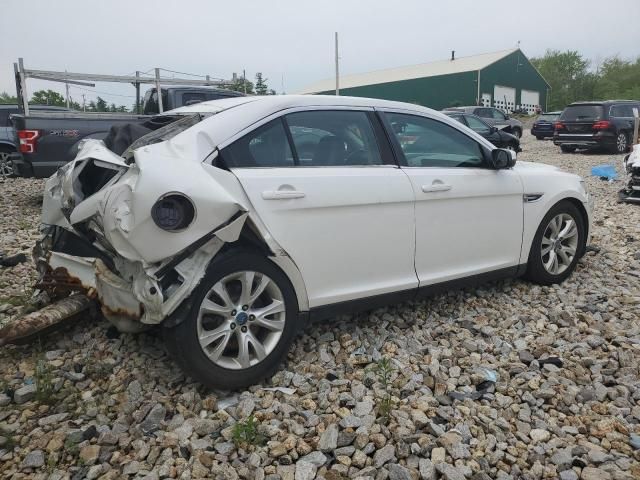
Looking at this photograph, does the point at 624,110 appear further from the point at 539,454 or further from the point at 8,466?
the point at 8,466

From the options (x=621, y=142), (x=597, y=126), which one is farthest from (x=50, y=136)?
(x=621, y=142)

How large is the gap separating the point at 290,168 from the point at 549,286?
2.77 meters

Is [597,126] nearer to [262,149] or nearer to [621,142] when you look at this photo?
[621,142]

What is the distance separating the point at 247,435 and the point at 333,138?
187cm

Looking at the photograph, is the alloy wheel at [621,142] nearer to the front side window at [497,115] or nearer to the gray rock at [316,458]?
the front side window at [497,115]

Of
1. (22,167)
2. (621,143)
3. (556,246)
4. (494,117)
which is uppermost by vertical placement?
(494,117)

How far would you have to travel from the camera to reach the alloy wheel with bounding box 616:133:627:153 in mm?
16375

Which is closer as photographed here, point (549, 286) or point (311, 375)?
point (311, 375)

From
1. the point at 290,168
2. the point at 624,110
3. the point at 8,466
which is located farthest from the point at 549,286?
the point at 624,110

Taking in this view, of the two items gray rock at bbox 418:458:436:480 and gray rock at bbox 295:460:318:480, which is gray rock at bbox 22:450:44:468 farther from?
gray rock at bbox 418:458:436:480

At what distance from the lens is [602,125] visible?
16.2m

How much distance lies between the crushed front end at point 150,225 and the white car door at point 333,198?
9.9 inches

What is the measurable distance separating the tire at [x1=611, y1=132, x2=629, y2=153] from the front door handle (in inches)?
608

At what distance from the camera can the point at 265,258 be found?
115 inches
